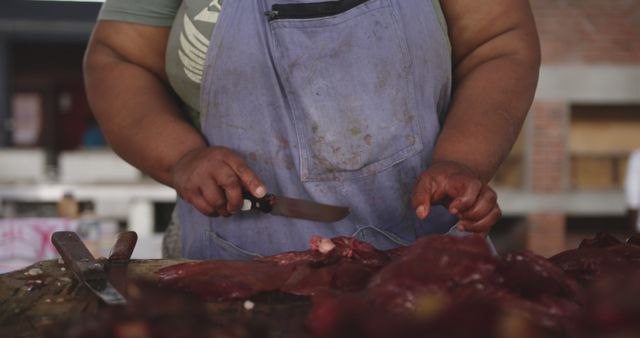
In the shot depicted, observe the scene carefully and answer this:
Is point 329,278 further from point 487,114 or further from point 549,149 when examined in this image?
point 549,149

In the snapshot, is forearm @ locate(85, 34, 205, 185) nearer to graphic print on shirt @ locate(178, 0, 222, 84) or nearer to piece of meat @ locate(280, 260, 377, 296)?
graphic print on shirt @ locate(178, 0, 222, 84)

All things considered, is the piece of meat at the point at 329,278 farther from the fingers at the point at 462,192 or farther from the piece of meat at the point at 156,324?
the piece of meat at the point at 156,324

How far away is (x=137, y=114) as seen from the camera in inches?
95.6

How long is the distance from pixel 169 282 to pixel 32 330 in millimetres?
384

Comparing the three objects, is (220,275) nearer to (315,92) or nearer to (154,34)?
(315,92)

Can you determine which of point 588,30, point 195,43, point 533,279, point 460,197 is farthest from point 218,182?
point 588,30

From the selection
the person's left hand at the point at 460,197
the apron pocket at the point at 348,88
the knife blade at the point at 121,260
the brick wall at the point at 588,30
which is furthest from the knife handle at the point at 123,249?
the brick wall at the point at 588,30

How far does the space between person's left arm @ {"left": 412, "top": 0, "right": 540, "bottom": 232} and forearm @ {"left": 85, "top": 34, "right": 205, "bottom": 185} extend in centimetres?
77

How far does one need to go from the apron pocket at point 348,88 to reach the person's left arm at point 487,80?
0.16 m

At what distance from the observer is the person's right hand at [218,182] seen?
2.07 metres

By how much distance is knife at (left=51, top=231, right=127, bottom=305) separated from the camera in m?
1.62

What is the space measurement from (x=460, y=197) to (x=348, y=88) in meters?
0.55

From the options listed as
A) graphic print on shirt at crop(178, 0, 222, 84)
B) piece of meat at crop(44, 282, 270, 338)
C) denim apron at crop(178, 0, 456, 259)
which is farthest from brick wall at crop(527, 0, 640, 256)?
piece of meat at crop(44, 282, 270, 338)

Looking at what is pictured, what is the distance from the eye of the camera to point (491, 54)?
93.4 inches
